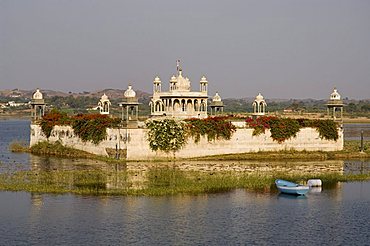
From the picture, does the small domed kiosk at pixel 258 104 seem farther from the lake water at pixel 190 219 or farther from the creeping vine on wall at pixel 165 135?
the lake water at pixel 190 219

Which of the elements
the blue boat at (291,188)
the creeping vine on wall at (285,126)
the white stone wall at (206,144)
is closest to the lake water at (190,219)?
the blue boat at (291,188)

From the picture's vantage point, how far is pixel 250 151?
58219mm

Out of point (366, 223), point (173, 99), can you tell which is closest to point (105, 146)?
point (173, 99)

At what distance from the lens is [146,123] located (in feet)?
177

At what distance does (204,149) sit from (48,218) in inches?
965

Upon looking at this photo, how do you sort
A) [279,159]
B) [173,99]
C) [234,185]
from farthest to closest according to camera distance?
1. [173,99]
2. [279,159]
3. [234,185]

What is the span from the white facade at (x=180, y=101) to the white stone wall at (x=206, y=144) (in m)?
6.85

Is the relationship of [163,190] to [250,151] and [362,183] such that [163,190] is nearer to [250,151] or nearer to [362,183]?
[362,183]

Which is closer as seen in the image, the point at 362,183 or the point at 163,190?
the point at 163,190

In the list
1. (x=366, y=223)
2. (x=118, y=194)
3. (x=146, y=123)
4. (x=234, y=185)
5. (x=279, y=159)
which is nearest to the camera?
(x=366, y=223)

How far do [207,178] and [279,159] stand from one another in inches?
616

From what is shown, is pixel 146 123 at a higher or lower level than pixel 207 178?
higher

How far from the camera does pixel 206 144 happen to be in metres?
56.1

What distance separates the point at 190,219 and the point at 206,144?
23.3 metres
